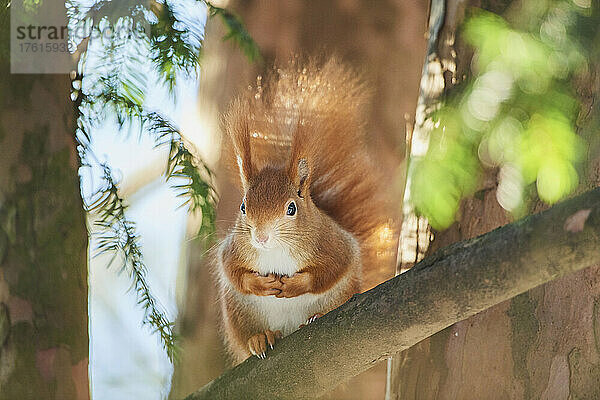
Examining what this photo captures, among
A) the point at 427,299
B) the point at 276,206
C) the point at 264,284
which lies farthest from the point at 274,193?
the point at 427,299

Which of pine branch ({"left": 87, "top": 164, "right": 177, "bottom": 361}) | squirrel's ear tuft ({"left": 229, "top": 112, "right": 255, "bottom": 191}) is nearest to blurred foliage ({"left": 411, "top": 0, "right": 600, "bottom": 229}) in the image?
squirrel's ear tuft ({"left": 229, "top": 112, "right": 255, "bottom": 191})

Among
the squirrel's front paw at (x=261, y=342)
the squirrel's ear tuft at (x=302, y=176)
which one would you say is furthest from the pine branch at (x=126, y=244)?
the squirrel's ear tuft at (x=302, y=176)

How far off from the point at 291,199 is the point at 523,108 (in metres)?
0.28

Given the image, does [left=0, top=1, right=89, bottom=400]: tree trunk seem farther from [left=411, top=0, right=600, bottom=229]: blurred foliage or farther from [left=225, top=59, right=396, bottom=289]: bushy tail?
[left=411, top=0, right=600, bottom=229]: blurred foliage

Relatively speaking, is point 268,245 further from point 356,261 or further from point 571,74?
point 571,74

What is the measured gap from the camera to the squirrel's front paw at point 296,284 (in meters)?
0.81

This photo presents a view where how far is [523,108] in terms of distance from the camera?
0.60 metres

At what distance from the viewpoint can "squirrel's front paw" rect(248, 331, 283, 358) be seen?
0.79m

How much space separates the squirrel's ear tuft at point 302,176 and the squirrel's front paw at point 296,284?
10 centimetres

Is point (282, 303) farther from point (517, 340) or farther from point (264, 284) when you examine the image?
point (517, 340)

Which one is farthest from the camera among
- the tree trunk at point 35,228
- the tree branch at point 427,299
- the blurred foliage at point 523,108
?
the tree trunk at point 35,228

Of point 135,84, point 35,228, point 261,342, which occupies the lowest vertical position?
point 261,342

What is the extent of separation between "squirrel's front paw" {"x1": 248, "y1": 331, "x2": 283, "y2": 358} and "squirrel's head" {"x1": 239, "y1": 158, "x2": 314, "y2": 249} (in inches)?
4.7

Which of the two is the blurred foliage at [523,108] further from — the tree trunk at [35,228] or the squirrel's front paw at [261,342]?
the tree trunk at [35,228]
